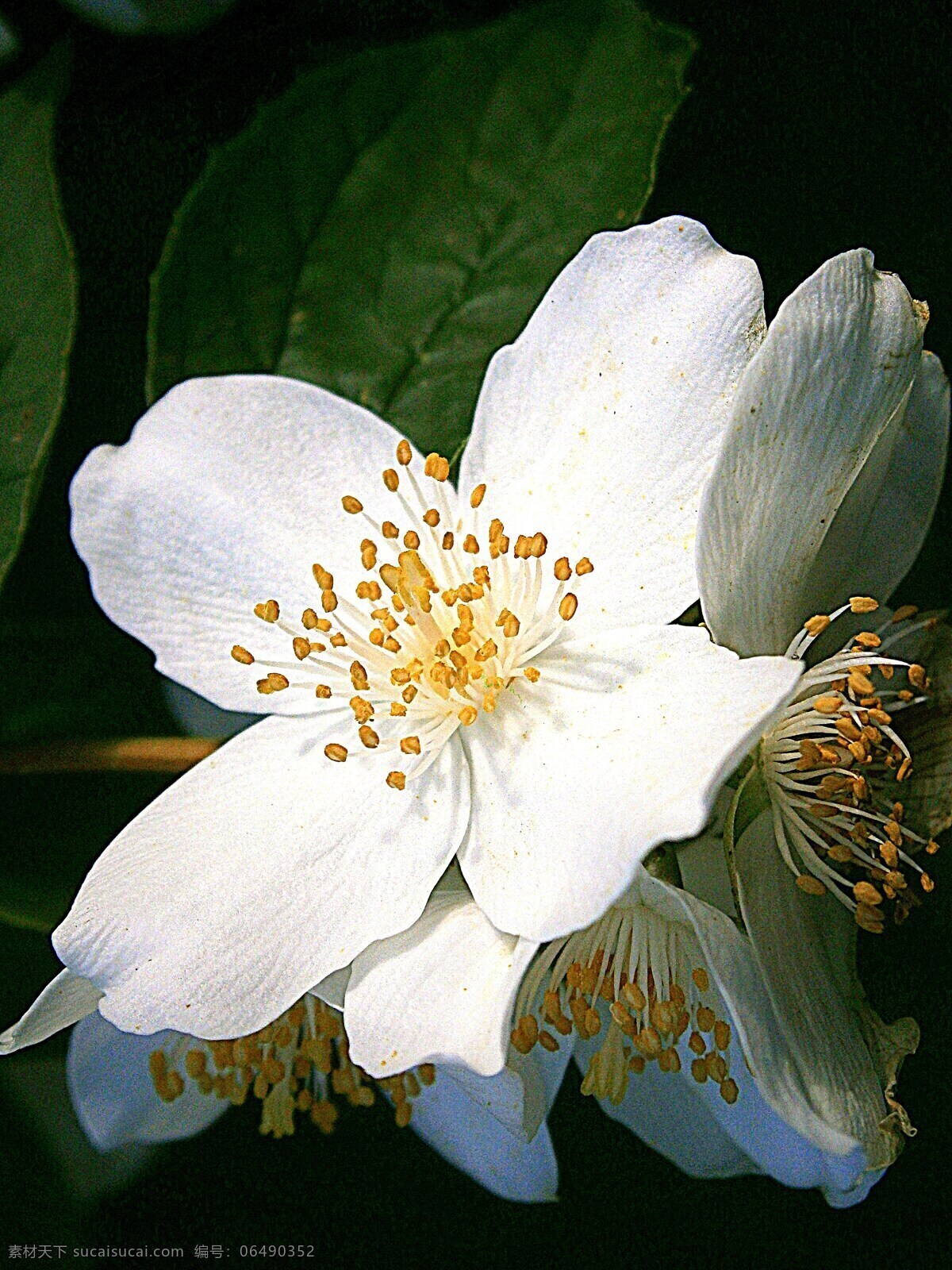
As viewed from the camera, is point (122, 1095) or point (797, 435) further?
point (122, 1095)

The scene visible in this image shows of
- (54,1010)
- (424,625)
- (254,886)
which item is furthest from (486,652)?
(54,1010)

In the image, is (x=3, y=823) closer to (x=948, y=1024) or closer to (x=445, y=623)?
(x=445, y=623)

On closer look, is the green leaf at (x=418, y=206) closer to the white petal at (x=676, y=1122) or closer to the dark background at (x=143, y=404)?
the dark background at (x=143, y=404)

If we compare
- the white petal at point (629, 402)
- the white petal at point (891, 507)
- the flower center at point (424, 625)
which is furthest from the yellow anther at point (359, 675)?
the white petal at point (891, 507)

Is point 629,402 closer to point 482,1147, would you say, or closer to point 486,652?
point 486,652

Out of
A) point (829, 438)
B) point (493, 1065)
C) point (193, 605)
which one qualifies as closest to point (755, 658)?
point (829, 438)

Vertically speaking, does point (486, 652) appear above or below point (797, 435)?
below
